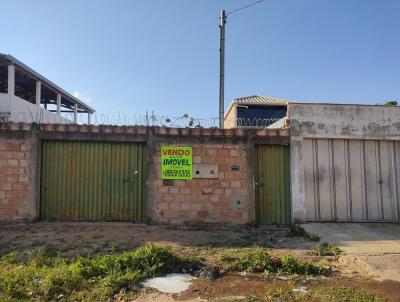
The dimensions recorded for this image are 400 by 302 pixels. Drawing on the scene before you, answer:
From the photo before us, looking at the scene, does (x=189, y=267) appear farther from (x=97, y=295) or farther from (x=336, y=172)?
(x=336, y=172)

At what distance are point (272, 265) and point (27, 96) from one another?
63.2 feet

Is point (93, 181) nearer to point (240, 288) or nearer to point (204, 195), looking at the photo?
point (204, 195)

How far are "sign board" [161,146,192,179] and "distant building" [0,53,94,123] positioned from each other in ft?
13.3

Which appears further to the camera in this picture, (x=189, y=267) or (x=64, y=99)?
(x=64, y=99)

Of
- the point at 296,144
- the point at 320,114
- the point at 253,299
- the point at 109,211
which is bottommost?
the point at 253,299

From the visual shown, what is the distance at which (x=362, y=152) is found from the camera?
9891 mm

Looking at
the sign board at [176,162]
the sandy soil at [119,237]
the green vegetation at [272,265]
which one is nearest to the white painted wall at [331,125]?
the sandy soil at [119,237]

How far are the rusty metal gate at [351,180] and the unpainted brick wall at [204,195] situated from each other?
163 centimetres

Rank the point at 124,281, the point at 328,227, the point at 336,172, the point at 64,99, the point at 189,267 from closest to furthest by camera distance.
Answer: the point at 124,281 → the point at 189,267 → the point at 328,227 → the point at 336,172 → the point at 64,99

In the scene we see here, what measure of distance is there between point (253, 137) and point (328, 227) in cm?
260

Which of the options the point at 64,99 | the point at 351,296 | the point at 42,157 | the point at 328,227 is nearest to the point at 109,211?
the point at 42,157

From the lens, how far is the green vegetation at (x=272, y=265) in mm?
6391

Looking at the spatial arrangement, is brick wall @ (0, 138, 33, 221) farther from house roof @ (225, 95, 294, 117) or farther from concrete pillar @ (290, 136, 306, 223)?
house roof @ (225, 95, 294, 117)

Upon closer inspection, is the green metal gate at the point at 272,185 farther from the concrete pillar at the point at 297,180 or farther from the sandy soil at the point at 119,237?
the sandy soil at the point at 119,237
